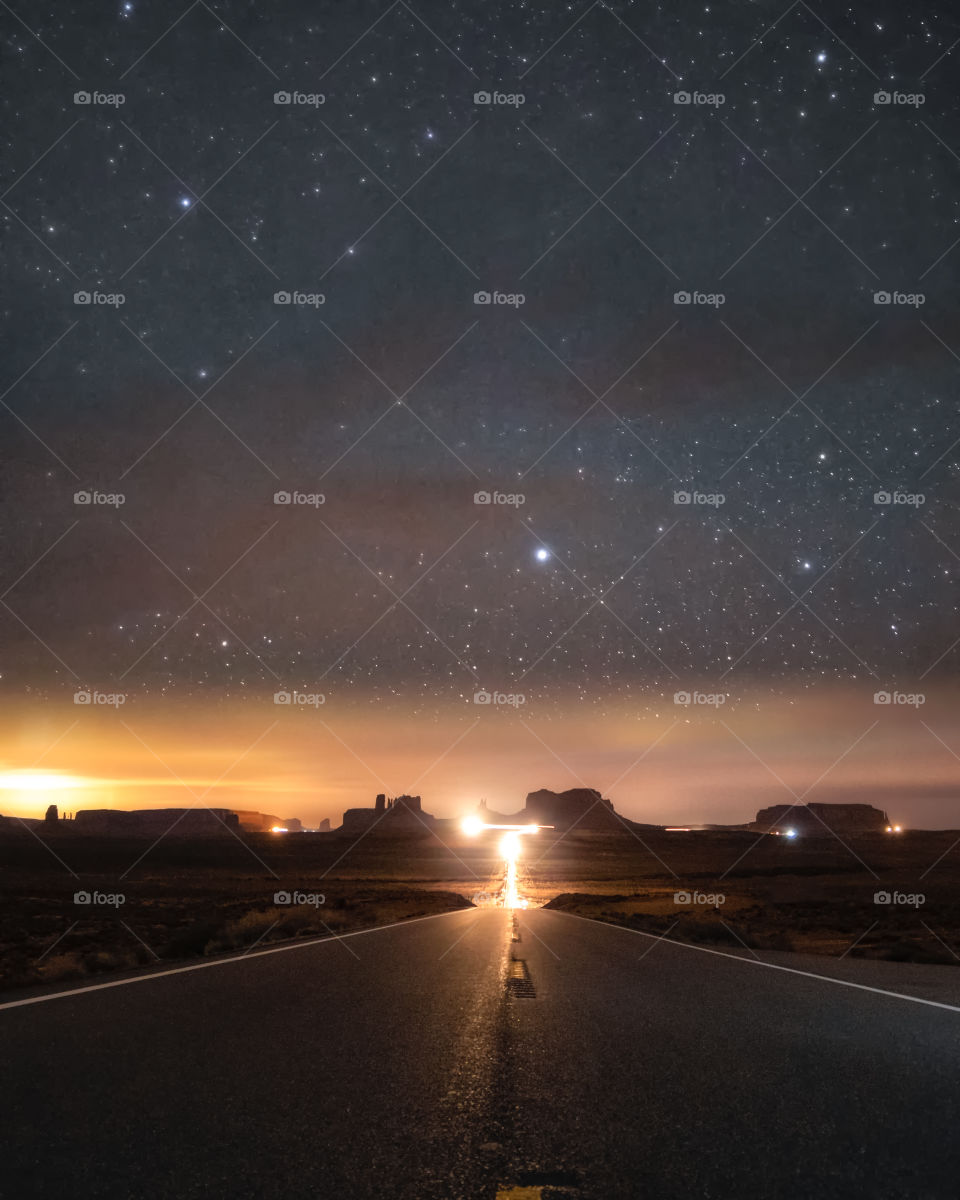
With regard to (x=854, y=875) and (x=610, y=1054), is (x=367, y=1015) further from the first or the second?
(x=854, y=875)

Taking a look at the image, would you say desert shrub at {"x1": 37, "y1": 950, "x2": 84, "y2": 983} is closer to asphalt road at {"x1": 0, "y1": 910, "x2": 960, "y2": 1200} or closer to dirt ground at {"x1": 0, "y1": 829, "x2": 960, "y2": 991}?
dirt ground at {"x1": 0, "y1": 829, "x2": 960, "y2": 991}

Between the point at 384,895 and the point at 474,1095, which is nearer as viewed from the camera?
the point at 474,1095

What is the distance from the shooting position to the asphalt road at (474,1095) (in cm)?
336

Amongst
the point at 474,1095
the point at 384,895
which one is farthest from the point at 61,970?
the point at 384,895

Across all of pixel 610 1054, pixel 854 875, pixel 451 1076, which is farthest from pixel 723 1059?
pixel 854 875

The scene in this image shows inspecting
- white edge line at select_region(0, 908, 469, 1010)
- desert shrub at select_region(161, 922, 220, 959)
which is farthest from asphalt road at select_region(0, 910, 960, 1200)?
desert shrub at select_region(161, 922, 220, 959)

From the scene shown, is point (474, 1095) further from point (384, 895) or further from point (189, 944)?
point (384, 895)

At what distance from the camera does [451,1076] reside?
16.8ft

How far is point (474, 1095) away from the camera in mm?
4664

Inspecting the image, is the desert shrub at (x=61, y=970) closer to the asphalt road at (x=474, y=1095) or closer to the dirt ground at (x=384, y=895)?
the dirt ground at (x=384, y=895)

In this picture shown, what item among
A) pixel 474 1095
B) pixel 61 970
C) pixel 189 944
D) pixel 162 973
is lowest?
pixel 189 944

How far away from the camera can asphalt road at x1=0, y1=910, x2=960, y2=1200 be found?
3.36 meters

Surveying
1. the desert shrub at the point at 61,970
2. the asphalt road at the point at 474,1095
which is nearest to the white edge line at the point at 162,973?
the asphalt road at the point at 474,1095

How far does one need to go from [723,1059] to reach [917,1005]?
385 centimetres
